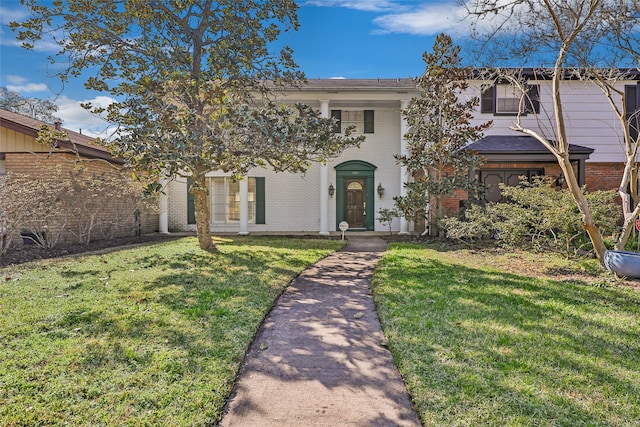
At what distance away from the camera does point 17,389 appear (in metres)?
2.94

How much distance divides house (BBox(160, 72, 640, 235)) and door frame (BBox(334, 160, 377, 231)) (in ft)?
0.13

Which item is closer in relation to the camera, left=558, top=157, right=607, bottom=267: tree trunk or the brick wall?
left=558, top=157, right=607, bottom=267: tree trunk

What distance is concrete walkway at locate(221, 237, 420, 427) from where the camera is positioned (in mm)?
2781

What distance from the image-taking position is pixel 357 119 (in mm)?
15406

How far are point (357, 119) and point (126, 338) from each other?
42.4ft

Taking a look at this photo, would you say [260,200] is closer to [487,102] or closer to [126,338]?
[487,102]

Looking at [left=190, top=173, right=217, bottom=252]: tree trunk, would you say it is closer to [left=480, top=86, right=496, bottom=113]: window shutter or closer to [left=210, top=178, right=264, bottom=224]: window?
[left=210, top=178, right=264, bottom=224]: window

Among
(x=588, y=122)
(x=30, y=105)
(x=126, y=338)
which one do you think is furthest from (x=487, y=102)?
(x=30, y=105)

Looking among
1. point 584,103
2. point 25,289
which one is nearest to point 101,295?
point 25,289

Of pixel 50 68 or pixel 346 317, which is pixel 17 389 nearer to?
pixel 346 317

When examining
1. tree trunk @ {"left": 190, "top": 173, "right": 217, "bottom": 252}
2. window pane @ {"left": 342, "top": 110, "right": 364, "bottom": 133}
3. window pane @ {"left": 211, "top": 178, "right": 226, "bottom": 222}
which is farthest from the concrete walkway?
window pane @ {"left": 342, "top": 110, "right": 364, "bottom": 133}

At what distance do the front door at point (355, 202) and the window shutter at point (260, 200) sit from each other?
315 centimetres

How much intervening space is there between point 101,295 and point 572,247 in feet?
30.5

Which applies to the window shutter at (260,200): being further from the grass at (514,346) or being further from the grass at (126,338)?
the grass at (514,346)
